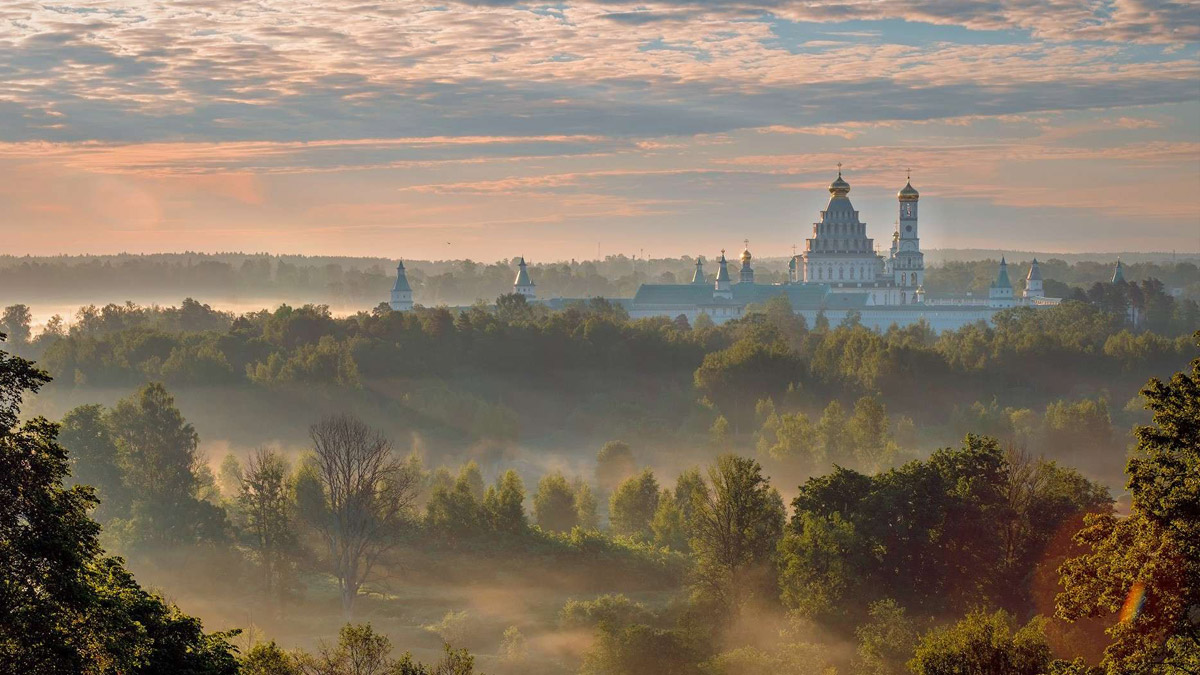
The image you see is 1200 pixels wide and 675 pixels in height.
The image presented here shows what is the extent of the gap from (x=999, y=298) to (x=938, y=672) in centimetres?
15787

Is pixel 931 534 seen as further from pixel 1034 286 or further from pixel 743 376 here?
pixel 1034 286

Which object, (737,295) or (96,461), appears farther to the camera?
(737,295)

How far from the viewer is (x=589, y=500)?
5994 cm

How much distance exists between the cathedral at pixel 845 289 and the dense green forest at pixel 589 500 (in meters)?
35.6

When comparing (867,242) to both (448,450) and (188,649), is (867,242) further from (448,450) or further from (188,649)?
(188,649)

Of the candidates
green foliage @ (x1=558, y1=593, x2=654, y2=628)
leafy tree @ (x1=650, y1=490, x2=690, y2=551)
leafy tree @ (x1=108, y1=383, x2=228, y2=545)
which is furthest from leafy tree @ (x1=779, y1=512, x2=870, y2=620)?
leafy tree @ (x1=108, y1=383, x2=228, y2=545)

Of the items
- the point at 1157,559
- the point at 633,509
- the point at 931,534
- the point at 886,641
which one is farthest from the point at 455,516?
the point at 1157,559

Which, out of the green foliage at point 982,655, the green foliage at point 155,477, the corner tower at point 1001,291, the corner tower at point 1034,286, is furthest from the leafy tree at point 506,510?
the corner tower at point 1034,286

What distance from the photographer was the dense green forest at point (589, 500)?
1841 centimetres

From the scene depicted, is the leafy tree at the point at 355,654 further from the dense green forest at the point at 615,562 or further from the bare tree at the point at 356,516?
the bare tree at the point at 356,516

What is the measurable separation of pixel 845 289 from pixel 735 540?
476ft

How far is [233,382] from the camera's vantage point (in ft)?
295

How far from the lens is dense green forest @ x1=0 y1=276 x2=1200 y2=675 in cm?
1841

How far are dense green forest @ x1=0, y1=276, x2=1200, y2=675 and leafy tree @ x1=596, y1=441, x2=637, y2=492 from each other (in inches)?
9.7
